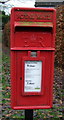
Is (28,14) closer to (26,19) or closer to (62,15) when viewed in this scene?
(26,19)

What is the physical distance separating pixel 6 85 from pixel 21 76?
3.26 meters

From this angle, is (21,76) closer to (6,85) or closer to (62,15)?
(6,85)

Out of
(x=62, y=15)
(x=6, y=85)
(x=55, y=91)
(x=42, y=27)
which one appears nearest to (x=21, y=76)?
(x=42, y=27)

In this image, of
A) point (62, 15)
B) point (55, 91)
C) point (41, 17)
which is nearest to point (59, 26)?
point (62, 15)

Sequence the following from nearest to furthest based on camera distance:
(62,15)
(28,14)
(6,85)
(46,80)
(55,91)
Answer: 1. (28,14)
2. (46,80)
3. (55,91)
4. (6,85)
5. (62,15)

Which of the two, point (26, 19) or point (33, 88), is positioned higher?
point (26, 19)

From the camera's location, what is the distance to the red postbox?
7.94 ft

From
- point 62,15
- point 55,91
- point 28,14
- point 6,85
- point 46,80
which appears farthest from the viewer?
point 62,15

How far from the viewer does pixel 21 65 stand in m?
2.51

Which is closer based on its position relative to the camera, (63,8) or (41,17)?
(41,17)

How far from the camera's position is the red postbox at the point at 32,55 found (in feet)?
7.94

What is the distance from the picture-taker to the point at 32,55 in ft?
8.17

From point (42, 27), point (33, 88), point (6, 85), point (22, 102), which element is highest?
point (42, 27)

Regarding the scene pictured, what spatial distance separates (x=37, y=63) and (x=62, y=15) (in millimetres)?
3976
